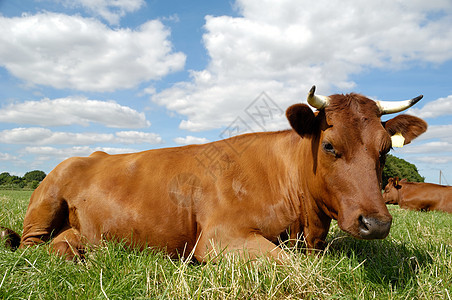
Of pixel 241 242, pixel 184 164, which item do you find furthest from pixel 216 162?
pixel 241 242

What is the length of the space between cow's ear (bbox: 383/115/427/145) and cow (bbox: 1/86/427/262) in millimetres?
14

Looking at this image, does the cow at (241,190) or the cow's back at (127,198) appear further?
the cow's back at (127,198)

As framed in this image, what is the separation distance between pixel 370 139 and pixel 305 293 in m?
1.81

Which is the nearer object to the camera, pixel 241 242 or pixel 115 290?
pixel 115 290

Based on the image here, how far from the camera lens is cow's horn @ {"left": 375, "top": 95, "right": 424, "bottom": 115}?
4.35 metres

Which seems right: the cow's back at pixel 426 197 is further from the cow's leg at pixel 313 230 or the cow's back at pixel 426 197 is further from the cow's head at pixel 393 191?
the cow's leg at pixel 313 230

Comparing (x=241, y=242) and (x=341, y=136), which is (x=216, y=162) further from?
(x=341, y=136)

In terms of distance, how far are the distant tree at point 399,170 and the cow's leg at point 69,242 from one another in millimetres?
56483

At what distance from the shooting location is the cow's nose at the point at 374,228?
3.10 metres

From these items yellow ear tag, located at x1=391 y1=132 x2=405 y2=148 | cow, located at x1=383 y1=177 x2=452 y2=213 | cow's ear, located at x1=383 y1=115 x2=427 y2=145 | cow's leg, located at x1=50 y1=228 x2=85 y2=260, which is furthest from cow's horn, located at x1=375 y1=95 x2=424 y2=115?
cow, located at x1=383 y1=177 x2=452 y2=213

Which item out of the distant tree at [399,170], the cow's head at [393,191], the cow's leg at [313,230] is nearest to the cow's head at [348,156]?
the cow's leg at [313,230]

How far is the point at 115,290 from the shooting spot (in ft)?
9.26

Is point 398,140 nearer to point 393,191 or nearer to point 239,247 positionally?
point 239,247

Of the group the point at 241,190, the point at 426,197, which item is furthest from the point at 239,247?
the point at 426,197
